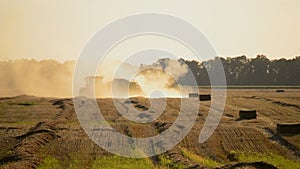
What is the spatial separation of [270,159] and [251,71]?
133061 millimetres

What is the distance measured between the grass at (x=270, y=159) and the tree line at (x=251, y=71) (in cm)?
10506

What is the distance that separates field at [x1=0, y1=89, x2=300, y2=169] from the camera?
1172 inches

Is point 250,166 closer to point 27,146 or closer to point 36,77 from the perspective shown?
point 27,146

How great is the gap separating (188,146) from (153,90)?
70.7 m

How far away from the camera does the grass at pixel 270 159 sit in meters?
30.0

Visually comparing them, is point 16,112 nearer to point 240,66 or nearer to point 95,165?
point 95,165

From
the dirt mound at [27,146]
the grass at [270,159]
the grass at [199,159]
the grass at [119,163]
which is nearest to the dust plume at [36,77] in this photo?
the dirt mound at [27,146]

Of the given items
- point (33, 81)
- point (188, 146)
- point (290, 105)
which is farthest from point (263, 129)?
point (33, 81)

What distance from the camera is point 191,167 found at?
27.5 meters

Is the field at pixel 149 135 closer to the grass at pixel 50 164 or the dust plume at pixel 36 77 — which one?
the grass at pixel 50 164

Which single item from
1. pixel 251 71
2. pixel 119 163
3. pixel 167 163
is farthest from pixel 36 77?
pixel 167 163

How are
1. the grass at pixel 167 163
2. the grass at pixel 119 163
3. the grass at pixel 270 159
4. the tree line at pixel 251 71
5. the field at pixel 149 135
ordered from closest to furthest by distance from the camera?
the grass at pixel 167 163
the grass at pixel 119 163
the field at pixel 149 135
the grass at pixel 270 159
the tree line at pixel 251 71

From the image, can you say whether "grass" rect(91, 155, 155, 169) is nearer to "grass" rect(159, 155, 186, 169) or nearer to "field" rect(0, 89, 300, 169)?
"field" rect(0, 89, 300, 169)

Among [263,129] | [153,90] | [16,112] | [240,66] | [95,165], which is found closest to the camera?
[95,165]
